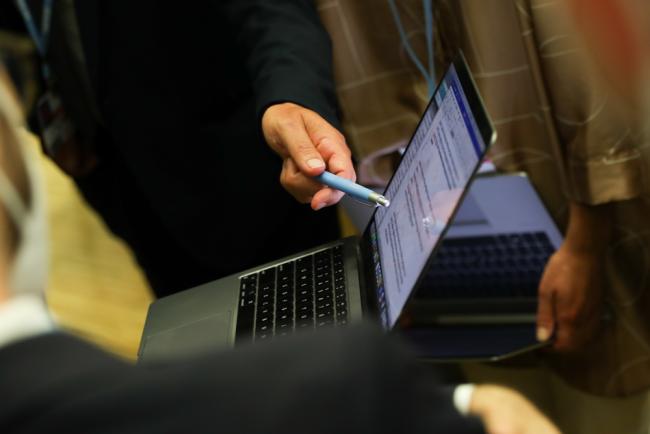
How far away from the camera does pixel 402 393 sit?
406mm

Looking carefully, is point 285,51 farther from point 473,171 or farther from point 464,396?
point 464,396

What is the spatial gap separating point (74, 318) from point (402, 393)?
182cm

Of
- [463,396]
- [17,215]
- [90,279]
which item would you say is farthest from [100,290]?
[17,215]

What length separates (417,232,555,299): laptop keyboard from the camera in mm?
1280

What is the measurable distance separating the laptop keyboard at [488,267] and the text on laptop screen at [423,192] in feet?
1.26

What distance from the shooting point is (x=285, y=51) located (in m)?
1.07

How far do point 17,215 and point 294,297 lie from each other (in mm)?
542

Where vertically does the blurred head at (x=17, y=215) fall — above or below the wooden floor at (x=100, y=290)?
above

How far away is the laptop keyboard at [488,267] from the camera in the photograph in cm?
128

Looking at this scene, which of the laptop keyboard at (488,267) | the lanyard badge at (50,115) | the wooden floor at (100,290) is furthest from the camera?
the wooden floor at (100,290)

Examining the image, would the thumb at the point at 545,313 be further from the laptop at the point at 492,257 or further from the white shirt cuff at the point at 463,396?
the white shirt cuff at the point at 463,396

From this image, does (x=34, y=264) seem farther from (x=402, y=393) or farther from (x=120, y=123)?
(x=120, y=123)

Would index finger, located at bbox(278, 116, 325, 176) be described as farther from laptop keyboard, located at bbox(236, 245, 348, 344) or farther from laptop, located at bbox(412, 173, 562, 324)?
laptop, located at bbox(412, 173, 562, 324)

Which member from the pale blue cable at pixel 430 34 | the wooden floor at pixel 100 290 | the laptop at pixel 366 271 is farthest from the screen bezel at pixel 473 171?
the wooden floor at pixel 100 290
